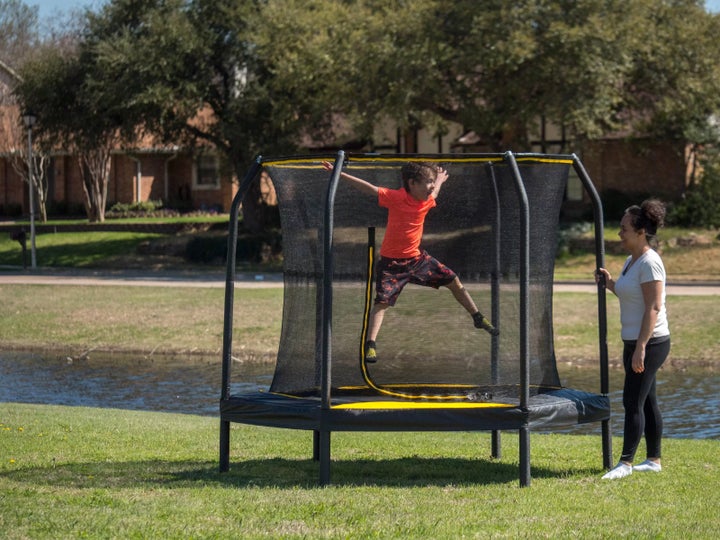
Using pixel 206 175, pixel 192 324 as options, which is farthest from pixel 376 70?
pixel 206 175

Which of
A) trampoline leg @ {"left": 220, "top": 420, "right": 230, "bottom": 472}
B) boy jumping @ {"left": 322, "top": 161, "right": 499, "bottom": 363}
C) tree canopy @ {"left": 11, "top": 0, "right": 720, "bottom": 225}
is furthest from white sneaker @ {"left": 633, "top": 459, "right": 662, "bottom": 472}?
tree canopy @ {"left": 11, "top": 0, "right": 720, "bottom": 225}

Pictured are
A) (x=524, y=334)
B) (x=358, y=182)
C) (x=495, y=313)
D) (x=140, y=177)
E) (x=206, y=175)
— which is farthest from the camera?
(x=206, y=175)

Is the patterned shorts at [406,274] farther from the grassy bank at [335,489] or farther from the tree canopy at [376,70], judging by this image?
the tree canopy at [376,70]

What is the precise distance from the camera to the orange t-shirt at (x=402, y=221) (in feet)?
28.6

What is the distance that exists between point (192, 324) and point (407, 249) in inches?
549

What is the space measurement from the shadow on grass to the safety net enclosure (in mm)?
284

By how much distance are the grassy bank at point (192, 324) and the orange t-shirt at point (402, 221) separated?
1050 centimetres

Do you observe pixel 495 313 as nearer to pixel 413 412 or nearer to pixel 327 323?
pixel 413 412

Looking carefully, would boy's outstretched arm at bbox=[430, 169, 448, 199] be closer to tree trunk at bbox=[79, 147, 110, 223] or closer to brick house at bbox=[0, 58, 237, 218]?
tree trunk at bbox=[79, 147, 110, 223]

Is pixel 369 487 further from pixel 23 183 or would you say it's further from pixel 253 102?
pixel 23 183

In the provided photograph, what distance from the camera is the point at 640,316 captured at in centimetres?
806

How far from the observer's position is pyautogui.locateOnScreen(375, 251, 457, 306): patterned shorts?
8969 millimetres

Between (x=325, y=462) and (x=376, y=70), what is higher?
(x=376, y=70)

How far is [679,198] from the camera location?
1578 inches
